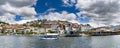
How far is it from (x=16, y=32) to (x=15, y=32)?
114 cm

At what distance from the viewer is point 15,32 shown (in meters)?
199

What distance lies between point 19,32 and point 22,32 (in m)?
2.19

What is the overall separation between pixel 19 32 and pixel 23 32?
119 inches

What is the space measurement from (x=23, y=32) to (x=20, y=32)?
261cm

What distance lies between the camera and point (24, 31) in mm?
199500

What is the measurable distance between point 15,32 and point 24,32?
282 inches

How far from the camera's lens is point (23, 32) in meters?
198

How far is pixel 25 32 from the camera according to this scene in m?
197

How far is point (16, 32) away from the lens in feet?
651

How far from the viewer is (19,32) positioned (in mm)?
198500

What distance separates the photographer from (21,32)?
7835 inches

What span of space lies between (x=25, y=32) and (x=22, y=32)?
2.98 m

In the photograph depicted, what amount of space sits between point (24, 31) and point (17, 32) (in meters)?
5.34
